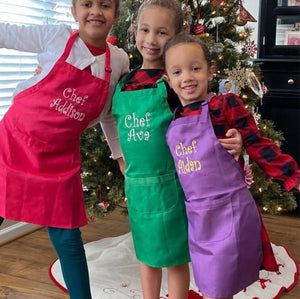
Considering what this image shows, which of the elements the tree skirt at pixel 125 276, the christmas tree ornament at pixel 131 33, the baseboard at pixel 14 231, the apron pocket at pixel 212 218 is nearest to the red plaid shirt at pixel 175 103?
the apron pocket at pixel 212 218

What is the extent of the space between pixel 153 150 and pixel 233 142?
0.89ft

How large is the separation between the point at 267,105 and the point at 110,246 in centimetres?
145

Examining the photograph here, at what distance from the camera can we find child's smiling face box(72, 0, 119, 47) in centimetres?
148

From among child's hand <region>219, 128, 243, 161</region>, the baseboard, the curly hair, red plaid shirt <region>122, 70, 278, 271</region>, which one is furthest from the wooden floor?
the curly hair

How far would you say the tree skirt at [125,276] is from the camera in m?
2.03

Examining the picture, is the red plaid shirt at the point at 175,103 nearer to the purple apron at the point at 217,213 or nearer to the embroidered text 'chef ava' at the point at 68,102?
the purple apron at the point at 217,213

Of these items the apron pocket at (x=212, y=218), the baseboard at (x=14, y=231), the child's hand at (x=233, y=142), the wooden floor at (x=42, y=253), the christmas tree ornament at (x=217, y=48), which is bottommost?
the wooden floor at (x=42, y=253)

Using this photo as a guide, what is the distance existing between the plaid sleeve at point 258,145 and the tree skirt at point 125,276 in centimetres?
90

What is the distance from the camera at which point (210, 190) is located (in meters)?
1.32

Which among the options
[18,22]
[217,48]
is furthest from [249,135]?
[18,22]

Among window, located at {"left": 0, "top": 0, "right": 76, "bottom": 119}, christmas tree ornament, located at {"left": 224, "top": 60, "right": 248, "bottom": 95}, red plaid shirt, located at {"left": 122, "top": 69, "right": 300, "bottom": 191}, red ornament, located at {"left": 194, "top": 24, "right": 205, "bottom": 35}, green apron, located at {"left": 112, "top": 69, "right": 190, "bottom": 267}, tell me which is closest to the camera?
red plaid shirt, located at {"left": 122, "top": 69, "right": 300, "bottom": 191}

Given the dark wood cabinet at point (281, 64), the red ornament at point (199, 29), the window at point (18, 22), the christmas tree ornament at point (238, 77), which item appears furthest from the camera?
the dark wood cabinet at point (281, 64)

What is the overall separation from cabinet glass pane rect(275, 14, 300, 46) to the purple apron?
2.01 m

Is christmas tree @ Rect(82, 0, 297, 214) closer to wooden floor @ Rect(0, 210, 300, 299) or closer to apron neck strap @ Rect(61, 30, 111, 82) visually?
wooden floor @ Rect(0, 210, 300, 299)
